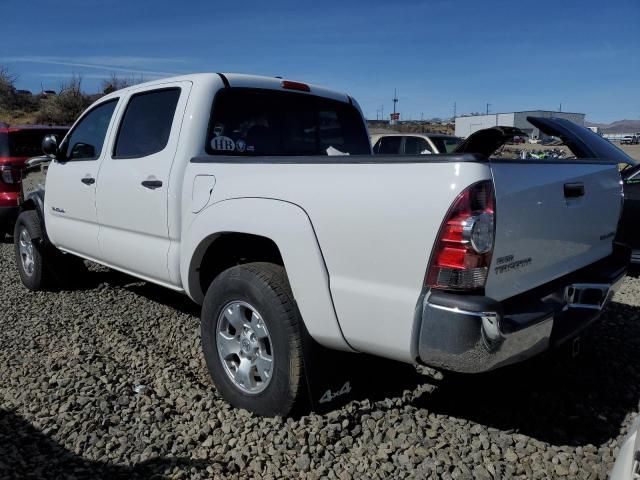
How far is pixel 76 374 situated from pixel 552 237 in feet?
10.0

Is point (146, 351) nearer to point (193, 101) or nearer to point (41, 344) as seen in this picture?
point (41, 344)

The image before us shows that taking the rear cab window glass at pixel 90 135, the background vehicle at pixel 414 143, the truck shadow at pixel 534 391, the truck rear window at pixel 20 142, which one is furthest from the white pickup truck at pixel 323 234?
the background vehicle at pixel 414 143

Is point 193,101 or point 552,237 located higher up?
point 193,101

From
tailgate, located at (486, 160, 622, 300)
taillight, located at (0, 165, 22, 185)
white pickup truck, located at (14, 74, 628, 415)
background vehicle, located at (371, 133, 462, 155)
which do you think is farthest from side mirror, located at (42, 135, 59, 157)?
background vehicle, located at (371, 133, 462, 155)

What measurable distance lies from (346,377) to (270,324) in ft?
1.80

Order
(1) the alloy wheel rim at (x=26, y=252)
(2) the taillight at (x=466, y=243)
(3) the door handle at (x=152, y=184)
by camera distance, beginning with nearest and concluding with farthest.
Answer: (2) the taillight at (x=466, y=243) < (3) the door handle at (x=152, y=184) < (1) the alloy wheel rim at (x=26, y=252)

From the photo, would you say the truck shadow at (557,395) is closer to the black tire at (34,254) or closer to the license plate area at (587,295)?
the license plate area at (587,295)

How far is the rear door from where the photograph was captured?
3.71m

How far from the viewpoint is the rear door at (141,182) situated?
12.2 ft

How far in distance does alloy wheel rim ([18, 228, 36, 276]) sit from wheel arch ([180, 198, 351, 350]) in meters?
3.01

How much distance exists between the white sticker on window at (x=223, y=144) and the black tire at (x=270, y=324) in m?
0.97

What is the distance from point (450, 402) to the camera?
3352mm

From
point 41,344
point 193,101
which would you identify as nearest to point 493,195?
point 193,101

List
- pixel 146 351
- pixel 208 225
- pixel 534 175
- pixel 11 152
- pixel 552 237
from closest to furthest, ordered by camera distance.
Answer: pixel 534 175 < pixel 552 237 < pixel 208 225 < pixel 146 351 < pixel 11 152
